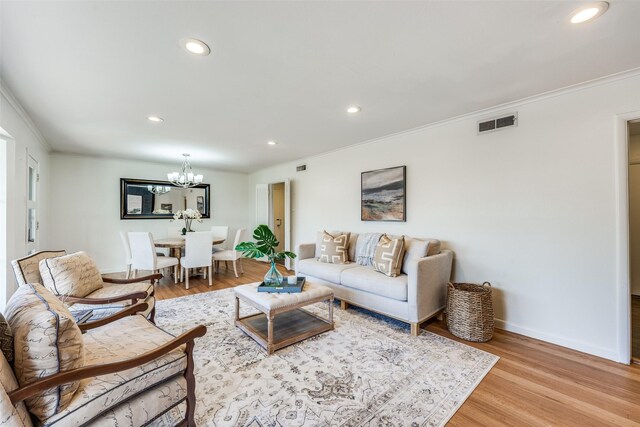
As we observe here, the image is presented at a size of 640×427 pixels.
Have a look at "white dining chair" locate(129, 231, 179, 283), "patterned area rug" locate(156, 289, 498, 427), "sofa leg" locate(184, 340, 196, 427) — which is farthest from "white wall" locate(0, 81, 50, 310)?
"sofa leg" locate(184, 340, 196, 427)

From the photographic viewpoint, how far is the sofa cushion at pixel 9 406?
2.82 ft

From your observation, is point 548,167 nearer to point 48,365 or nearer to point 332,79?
point 332,79

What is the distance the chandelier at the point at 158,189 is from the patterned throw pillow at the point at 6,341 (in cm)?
539

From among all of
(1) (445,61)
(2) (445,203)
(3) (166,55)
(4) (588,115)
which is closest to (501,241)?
(2) (445,203)

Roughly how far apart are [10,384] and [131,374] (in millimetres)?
387

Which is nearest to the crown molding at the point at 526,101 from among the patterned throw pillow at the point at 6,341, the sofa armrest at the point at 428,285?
the sofa armrest at the point at 428,285

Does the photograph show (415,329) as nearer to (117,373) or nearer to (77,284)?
(117,373)

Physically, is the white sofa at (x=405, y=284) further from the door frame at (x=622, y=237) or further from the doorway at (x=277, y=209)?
the doorway at (x=277, y=209)

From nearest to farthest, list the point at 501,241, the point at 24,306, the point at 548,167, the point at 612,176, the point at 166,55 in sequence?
the point at 24,306
the point at 166,55
the point at 612,176
the point at 548,167
the point at 501,241

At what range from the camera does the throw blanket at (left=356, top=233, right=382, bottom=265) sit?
3.61 metres

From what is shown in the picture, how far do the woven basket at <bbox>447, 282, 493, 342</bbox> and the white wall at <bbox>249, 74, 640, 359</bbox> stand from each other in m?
0.41

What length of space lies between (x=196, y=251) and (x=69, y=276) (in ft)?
7.13

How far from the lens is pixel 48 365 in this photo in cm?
102

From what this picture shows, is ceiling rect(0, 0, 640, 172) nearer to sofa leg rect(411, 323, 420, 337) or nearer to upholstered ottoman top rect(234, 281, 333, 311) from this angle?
upholstered ottoman top rect(234, 281, 333, 311)
